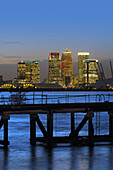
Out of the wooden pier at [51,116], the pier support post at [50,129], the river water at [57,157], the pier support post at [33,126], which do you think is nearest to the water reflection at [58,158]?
the river water at [57,157]

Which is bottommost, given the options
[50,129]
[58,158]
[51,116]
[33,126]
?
[58,158]

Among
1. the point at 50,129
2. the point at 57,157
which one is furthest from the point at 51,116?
the point at 57,157

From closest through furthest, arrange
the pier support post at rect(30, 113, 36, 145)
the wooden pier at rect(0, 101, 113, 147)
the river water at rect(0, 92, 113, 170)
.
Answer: the river water at rect(0, 92, 113, 170), the wooden pier at rect(0, 101, 113, 147), the pier support post at rect(30, 113, 36, 145)

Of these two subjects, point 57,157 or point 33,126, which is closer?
point 57,157

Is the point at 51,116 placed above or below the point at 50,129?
above

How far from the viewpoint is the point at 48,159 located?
127 feet

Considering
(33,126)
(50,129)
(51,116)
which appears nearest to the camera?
(50,129)

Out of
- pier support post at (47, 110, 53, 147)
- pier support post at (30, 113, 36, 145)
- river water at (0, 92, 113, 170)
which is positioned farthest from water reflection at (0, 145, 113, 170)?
pier support post at (30, 113, 36, 145)

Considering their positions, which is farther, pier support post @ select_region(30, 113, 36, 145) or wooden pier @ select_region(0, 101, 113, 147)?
pier support post @ select_region(30, 113, 36, 145)

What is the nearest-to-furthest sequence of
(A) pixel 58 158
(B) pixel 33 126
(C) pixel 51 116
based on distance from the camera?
(A) pixel 58 158 → (C) pixel 51 116 → (B) pixel 33 126

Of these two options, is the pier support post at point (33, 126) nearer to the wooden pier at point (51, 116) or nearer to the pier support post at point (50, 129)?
the wooden pier at point (51, 116)

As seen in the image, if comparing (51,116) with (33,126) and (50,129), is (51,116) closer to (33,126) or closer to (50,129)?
(50,129)

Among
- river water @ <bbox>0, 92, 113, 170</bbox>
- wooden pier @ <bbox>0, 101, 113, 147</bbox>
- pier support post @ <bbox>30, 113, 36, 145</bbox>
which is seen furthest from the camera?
pier support post @ <bbox>30, 113, 36, 145</bbox>

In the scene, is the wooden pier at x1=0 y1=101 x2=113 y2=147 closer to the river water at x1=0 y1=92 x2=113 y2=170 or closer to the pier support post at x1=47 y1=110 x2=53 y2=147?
the pier support post at x1=47 y1=110 x2=53 y2=147
